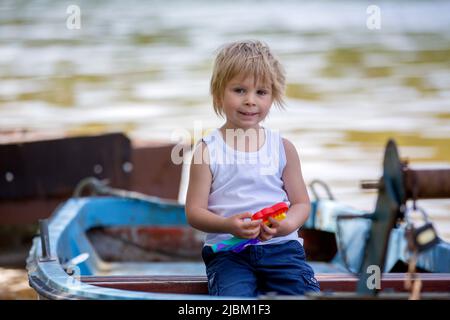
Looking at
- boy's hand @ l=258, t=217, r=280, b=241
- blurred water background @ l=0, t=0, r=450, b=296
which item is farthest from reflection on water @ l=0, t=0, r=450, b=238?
boy's hand @ l=258, t=217, r=280, b=241

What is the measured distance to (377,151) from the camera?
9195 millimetres

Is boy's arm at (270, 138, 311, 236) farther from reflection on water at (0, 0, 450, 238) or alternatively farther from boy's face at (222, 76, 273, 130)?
reflection on water at (0, 0, 450, 238)

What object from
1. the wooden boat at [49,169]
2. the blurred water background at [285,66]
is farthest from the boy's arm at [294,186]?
the wooden boat at [49,169]

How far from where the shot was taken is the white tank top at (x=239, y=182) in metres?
3.33

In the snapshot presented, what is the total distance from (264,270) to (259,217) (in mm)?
227

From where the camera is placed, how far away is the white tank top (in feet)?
10.9

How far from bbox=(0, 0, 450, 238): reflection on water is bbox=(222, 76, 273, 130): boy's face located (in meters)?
3.41

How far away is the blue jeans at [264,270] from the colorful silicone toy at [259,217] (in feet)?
0.05

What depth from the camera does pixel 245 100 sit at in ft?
10.8

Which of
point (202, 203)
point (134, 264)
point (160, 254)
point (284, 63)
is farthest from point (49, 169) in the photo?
point (284, 63)

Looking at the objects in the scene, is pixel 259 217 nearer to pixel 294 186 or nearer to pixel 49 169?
pixel 294 186
